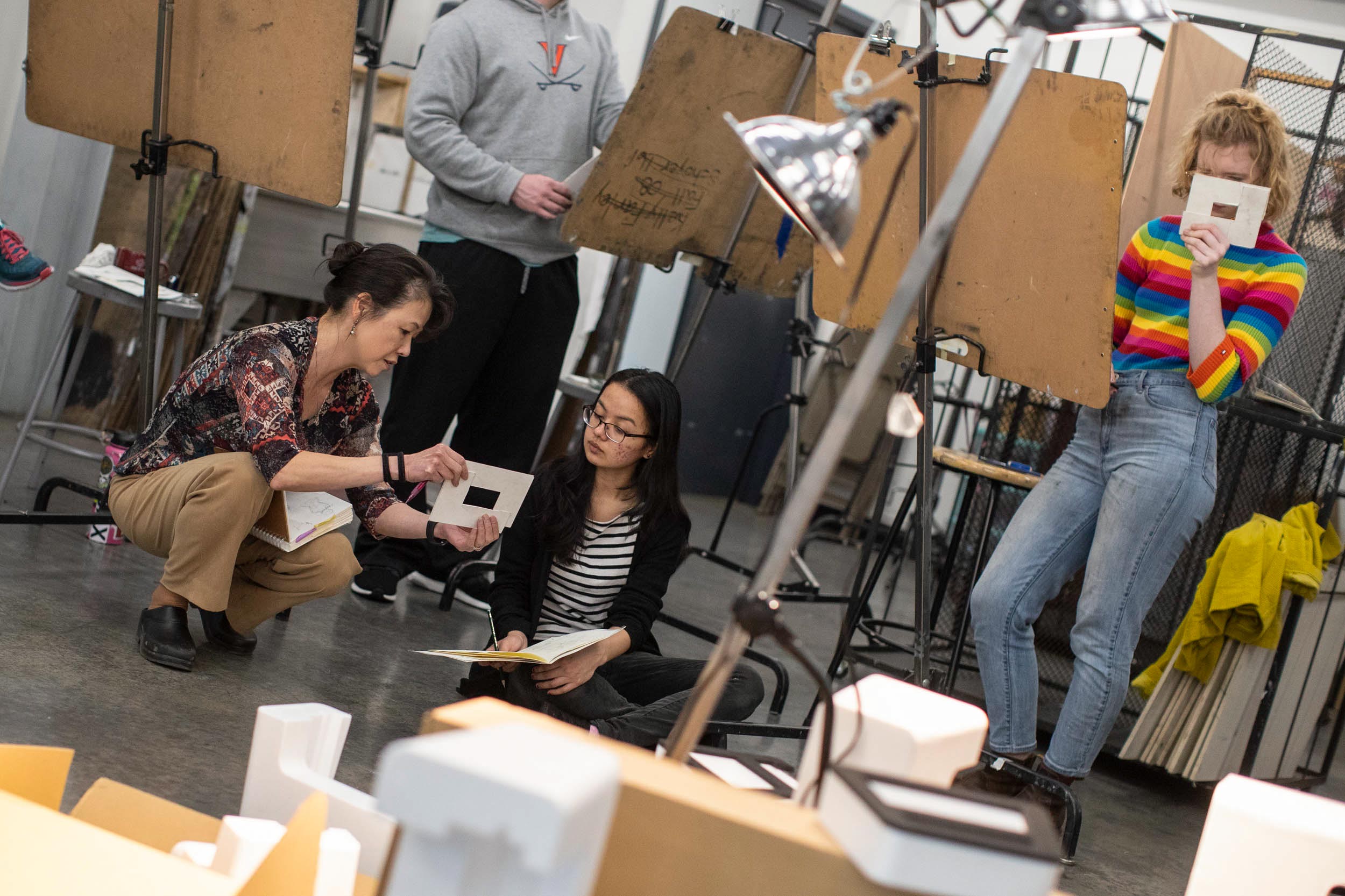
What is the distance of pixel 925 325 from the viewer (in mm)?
2080

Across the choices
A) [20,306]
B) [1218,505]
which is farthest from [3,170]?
[1218,505]

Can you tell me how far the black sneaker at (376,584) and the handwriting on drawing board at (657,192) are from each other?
1.00 m

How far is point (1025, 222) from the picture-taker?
205 centimetres

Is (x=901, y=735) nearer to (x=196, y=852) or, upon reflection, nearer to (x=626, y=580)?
(x=196, y=852)

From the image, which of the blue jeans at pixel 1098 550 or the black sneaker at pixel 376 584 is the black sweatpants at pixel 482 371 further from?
the blue jeans at pixel 1098 550

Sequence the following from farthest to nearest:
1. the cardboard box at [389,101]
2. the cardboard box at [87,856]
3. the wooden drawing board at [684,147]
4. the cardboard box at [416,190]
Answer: the cardboard box at [416,190] < the cardboard box at [389,101] < the wooden drawing board at [684,147] < the cardboard box at [87,856]

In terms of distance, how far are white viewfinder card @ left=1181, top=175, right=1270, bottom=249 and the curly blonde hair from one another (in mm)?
77

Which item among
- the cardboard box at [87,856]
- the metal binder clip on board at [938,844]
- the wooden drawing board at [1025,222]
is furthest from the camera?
the wooden drawing board at [1025,222]

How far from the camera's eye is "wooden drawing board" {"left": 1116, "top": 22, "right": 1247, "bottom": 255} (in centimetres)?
291

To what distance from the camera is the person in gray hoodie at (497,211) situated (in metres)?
2.81

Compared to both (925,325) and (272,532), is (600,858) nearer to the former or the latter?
(925,325)

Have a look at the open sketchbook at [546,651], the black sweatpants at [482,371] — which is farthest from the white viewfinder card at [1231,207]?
the black sweatpants at [482,371]

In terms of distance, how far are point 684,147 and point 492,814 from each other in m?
2.25

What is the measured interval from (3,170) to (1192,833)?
3.77 meters
